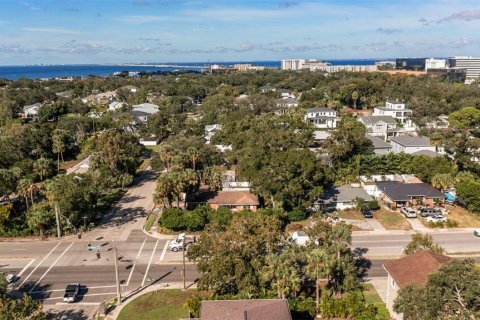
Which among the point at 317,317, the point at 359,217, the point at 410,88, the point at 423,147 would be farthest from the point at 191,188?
the point at 410,88

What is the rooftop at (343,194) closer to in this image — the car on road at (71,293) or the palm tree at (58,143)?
the car on road at (71,293)

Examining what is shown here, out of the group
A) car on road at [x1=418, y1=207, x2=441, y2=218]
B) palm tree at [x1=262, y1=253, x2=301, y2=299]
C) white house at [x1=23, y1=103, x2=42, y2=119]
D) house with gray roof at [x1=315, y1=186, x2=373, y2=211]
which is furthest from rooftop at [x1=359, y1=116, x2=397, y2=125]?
white house at [x1=23, y1=103, x2=42, y2=119]

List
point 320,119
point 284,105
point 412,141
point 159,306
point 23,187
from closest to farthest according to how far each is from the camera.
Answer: point 159,306 → point 23,187 → point 412,141 → point 320,119 → point 284,105

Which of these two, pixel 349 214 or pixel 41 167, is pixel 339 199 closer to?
pixel 349 214

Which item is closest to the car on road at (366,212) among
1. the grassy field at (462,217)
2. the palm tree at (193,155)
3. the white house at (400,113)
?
the grassy field at (462,217)

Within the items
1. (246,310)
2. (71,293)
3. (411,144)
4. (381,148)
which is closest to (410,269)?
(246,310)

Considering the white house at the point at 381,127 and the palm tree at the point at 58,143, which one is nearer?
the palm tree at the point at 58,143

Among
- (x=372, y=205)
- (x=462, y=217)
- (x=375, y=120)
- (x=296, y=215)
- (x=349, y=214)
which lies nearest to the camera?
(x=296, y=215)

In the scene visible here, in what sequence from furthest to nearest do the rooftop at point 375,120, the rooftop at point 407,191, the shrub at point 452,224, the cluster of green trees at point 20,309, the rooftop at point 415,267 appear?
the rooftop at point 375,120, the rooftop at point 407,191, the shrub at point 452,224, the rooftop at point 415,267, the cluster of green trees at point 20,309
